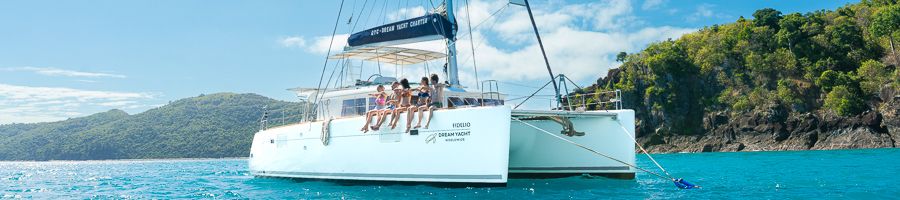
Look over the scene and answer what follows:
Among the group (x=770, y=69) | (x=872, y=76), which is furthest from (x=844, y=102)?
(x=770, y=69)

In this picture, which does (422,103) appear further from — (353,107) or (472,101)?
(353,107)

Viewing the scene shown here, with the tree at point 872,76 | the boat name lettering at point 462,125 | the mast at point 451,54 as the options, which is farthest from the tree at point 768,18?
the boat name lettering at point 462,125

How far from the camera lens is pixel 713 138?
172 ft

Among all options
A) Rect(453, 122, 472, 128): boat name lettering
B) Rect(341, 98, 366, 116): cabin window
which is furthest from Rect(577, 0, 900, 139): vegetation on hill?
Rect(453, 122, 472, 128): boat name lettering

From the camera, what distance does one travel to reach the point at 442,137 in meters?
10.5

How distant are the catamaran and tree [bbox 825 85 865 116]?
38977mm

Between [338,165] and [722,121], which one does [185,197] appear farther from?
[722,121]

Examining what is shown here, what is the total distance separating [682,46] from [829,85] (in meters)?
13.5

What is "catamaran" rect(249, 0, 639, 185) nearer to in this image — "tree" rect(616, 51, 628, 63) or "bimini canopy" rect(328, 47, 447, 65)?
"bimini canopy" rect(328, 47, 447, 65)

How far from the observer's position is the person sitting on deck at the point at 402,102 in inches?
441

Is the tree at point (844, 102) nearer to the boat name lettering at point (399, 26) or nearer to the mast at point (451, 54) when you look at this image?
the mast at point (451, 54)

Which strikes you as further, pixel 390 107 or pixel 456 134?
pixel 390 107

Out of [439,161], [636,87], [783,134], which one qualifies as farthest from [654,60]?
[439,161]

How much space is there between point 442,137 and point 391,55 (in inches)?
252
